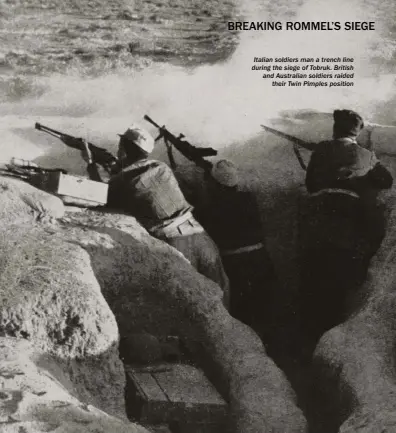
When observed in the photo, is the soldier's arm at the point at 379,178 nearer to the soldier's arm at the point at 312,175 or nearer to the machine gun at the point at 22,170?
the soldier's arm at the point at 312,175

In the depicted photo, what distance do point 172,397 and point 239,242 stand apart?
2.37 m

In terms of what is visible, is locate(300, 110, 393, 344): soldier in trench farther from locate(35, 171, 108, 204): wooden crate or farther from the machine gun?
the machine gun

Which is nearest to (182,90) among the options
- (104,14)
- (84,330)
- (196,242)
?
(104,14)

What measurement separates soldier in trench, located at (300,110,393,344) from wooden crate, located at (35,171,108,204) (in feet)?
5.95

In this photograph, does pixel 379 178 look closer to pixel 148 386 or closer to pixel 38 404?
pixel 148 386

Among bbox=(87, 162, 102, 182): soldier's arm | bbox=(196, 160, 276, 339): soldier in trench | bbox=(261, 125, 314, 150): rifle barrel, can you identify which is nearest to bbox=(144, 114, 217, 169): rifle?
bbox=(196, 160, 276, 339): soldier in trench

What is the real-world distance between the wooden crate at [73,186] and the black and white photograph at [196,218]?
0.05 ft

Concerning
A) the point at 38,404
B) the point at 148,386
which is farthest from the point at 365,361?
the point at 38,404

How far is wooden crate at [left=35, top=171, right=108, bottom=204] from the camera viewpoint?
705 centimetres

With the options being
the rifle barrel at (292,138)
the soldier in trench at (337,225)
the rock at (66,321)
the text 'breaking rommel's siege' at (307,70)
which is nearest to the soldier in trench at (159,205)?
the soldier in trench at (337,225)

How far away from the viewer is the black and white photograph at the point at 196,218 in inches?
222

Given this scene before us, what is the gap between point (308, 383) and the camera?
6.79 m

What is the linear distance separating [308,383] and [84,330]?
204 cm

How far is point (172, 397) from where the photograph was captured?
5.75 m
